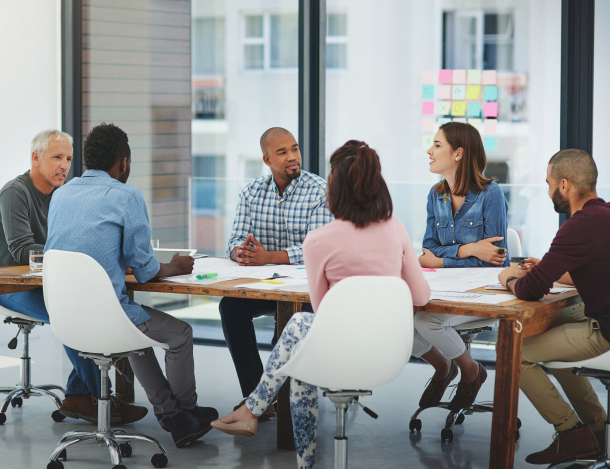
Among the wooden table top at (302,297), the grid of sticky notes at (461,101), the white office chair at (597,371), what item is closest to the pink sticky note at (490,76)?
the grid of sticky notes at (461,101)

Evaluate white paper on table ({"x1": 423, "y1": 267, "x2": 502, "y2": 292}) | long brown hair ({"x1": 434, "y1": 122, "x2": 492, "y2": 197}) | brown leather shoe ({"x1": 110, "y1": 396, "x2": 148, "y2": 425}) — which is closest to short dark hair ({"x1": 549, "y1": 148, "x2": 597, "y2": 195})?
white paper on table ({"x1": 423, "y1": 267, "x2": 502, "y2": 292})

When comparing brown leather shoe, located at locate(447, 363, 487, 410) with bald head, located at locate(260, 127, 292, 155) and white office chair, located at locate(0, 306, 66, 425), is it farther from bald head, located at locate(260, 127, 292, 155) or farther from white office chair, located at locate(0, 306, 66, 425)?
white office chair, located at locate(0, 306, 66, 425)

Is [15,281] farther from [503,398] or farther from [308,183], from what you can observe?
[503,398]

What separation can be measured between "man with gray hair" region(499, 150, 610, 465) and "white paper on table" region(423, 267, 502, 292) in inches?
6.4

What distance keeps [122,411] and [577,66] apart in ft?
10.8

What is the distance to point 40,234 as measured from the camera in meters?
3.86

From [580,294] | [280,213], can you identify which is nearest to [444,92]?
[280,213]

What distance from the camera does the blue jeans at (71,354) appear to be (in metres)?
3.55

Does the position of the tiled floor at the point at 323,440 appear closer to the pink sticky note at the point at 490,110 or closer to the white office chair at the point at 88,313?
the white office chair at the point at 88,313

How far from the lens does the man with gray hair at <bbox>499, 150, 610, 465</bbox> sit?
2.65 metres

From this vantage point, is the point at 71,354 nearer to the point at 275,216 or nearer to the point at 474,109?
the point at 275,216

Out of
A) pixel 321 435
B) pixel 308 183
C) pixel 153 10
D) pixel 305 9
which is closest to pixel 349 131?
pixel 305 9

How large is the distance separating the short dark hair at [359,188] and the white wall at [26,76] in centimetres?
386

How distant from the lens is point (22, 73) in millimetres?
5730
